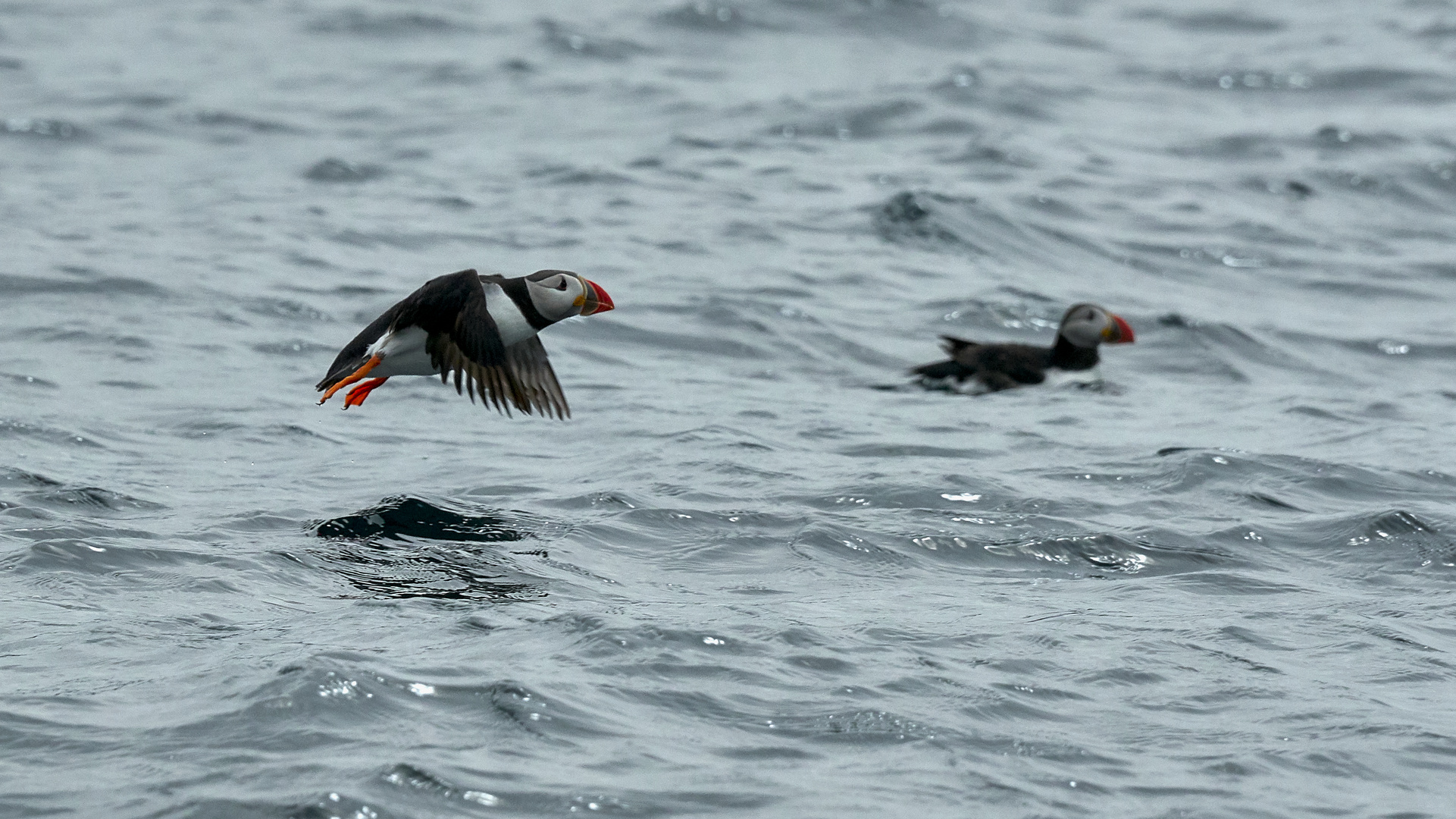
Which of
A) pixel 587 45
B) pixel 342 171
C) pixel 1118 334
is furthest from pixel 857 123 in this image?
pixel 1118 334

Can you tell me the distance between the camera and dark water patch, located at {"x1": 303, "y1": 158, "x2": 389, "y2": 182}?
13641 mm

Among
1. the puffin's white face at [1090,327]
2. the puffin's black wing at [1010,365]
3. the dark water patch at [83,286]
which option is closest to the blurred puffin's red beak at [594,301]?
the puffin's black wing at [1010,365]

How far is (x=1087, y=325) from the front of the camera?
9.98 m

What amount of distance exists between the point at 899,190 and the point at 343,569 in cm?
826

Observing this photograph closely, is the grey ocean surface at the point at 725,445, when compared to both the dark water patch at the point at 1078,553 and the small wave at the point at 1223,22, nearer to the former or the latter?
the dark water patch at the point at 1078,553

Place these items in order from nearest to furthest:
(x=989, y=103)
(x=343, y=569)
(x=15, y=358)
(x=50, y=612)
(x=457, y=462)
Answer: (x=50, y=612)
(x=343, y=569)
(x=457, y=462)
(x=15, y=358)
(x=989, y=103)

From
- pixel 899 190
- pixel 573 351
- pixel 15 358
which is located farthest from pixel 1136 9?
pixel 15 358

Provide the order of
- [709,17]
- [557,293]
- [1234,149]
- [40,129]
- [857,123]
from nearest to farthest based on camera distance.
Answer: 1. [557,293]
2. [40,129]
3. [1234,149]
4. [857,123]
5. [709,17]

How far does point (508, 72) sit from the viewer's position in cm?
1748

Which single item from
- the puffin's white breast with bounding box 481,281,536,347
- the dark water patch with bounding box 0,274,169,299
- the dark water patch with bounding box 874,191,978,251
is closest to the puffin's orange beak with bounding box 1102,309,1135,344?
the dark water patch with bounding box 874,191,978,251

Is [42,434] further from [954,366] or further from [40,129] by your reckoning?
[40,129]

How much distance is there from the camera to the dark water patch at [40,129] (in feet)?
47.6

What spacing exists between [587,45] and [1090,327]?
9644 mm

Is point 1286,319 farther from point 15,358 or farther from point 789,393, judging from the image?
point 15,358
